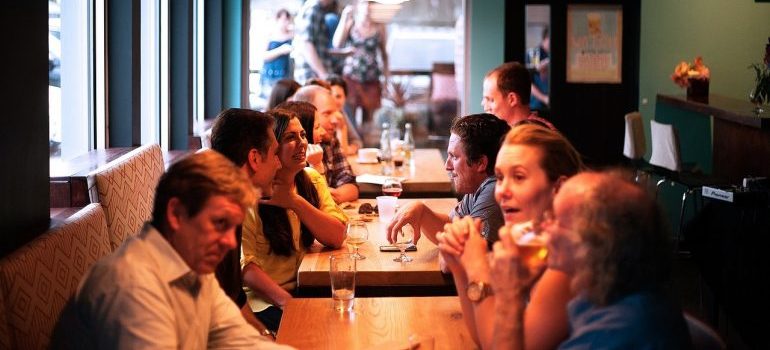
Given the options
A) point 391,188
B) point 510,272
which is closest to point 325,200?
point 391,188

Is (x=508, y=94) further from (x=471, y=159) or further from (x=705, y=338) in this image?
(x=705, y=338)

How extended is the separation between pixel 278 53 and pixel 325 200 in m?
6.60

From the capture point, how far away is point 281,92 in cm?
690

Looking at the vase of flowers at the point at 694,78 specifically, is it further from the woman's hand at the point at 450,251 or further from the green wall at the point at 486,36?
the woman's hand at the point at 450,251

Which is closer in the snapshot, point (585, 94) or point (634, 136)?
point (634, 136)

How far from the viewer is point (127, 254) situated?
2.10 meters

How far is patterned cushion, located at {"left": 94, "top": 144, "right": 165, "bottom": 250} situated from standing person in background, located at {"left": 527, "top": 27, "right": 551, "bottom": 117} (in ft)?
22.3

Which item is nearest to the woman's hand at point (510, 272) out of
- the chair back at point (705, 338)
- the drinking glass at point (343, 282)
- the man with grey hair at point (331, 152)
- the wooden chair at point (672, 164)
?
the chair back at point (705, 338)

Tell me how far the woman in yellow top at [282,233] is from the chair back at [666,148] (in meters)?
4.68

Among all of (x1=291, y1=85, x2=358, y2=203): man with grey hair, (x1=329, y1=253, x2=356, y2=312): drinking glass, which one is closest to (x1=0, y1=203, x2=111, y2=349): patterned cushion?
(x1=329, y1=253, x2=356, y2=312): drinking glass

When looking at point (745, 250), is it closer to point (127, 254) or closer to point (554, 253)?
point (554, 253)

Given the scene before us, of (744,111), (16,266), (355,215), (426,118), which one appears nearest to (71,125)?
(355,215)

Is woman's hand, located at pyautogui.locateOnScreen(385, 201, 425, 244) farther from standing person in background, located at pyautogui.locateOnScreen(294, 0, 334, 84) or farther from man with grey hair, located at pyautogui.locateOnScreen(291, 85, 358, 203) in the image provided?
standing person in background, located at pyautogui.locateOnScreen(294, 0, 334, 84)

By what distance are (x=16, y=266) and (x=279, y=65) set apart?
835 centimetres
